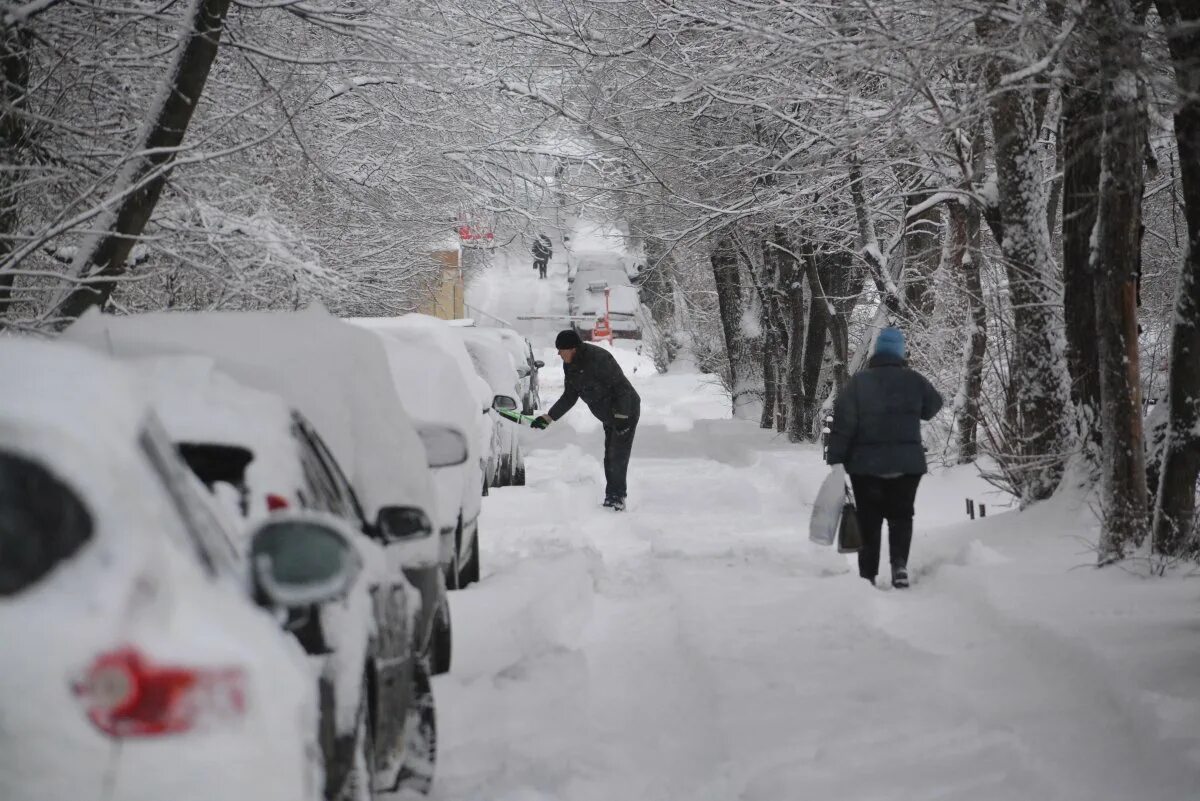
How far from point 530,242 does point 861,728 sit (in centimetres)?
2106

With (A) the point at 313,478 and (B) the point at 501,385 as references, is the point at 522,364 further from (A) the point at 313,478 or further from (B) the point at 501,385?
(A) the point at 313,478

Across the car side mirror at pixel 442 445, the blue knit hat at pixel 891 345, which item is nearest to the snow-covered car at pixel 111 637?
the car side mirror at pixel 442 445

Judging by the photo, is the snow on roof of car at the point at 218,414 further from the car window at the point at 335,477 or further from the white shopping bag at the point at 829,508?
the white shopping bag at the point at 829,508

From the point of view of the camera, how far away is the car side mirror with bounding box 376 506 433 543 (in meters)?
4.30

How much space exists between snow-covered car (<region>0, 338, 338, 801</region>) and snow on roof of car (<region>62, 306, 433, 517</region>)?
74.6 inches

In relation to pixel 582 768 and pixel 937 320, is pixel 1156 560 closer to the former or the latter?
pixel 582 768

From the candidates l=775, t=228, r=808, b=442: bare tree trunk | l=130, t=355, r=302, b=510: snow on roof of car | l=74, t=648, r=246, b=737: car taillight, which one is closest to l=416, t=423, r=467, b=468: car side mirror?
l=130, t=355, r=302, b=510: snow on roof of car

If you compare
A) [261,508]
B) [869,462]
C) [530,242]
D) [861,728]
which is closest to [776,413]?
[530,242]

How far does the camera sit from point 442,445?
5.79 meters

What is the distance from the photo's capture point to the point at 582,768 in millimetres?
5078

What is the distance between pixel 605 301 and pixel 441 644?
5357cm

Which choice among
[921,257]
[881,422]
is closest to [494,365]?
[921,257]

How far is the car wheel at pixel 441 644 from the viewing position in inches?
236

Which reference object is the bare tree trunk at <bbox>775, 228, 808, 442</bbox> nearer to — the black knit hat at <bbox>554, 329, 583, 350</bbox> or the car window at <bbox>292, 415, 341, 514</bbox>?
the black knit hat at <bbox>554, 329, 583, 350</bbox>
